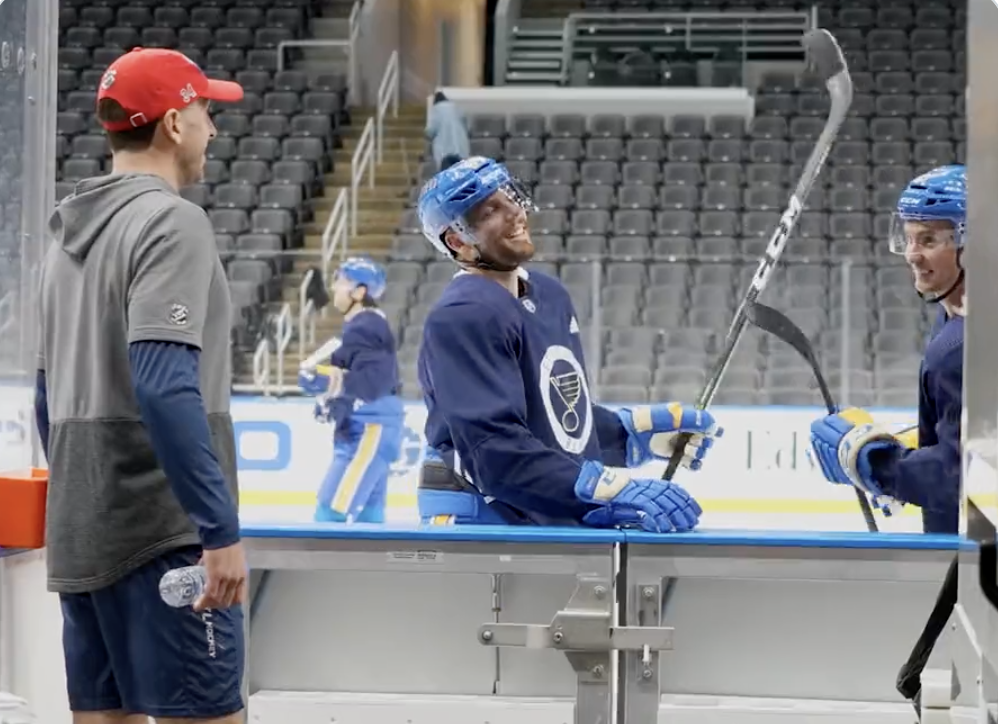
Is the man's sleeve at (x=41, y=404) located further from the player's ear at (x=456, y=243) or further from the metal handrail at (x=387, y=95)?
the metal handrail at (x=387, y=95)

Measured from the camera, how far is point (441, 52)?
13.1 metres

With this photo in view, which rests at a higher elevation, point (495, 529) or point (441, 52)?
point (441, 52)

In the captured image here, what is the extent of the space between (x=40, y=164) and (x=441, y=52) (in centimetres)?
1115

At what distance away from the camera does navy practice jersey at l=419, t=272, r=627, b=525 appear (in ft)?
8.29

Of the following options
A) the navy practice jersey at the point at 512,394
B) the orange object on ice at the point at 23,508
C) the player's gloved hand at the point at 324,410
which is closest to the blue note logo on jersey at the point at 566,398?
the navy practice jersey at the point at 512,394

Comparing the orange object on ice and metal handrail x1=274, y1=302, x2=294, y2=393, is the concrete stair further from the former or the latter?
the orange object on ice

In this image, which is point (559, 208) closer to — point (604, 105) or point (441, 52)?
point (604, 105)

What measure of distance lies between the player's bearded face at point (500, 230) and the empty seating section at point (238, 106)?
6758 mm

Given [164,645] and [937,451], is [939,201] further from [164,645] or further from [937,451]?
[164,645]

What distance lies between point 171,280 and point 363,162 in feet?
30.9

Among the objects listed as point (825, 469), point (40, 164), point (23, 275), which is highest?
point (40, 164)

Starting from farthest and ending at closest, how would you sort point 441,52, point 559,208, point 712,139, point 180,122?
point 441,52 < point 712,139 < point 559,208 < point 180,122

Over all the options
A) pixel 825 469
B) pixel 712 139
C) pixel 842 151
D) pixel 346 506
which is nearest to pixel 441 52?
pixel 712 139

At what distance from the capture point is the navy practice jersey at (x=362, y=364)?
259 inches
